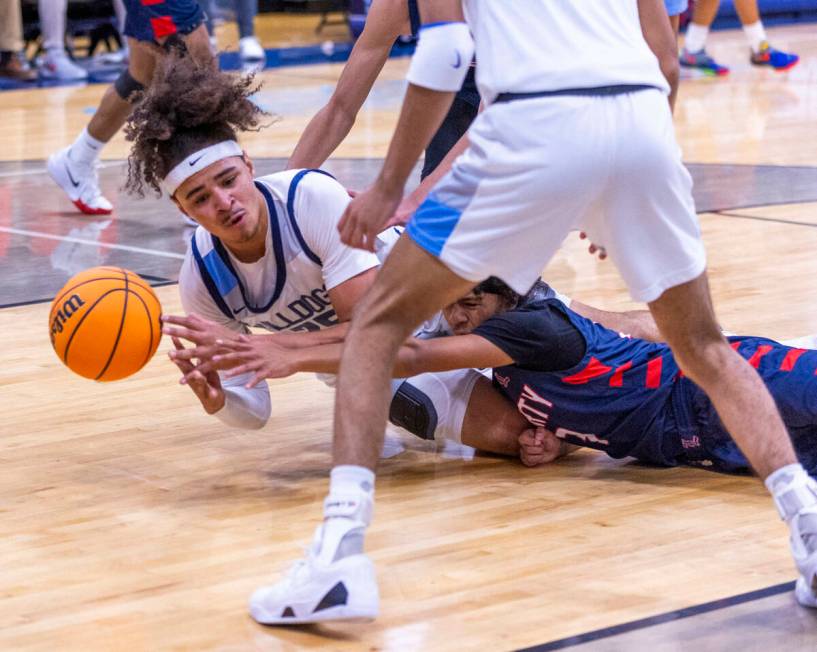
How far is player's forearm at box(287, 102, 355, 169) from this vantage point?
4.66 metres

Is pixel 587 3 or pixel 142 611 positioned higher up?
pixel 587 3

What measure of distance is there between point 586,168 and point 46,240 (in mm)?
→ 4879

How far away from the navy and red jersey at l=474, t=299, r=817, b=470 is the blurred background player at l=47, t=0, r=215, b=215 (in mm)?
3792

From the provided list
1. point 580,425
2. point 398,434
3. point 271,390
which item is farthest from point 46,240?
point 580,425

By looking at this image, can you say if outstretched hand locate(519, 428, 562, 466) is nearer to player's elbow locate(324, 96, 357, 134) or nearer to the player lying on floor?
the player lying on floor

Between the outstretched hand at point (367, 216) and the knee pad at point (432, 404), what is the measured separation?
1090 mm

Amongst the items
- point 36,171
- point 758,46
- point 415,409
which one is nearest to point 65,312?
point 415,409

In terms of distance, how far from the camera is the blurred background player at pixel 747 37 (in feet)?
42.1

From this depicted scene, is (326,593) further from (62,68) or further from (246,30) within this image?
(246,30)

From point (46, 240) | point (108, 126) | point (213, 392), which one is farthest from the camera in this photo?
point (108, 126)

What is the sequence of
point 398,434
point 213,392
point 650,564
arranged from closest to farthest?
point 650,564 → point 213,392 → point 398,434

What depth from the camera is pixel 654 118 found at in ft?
9.54

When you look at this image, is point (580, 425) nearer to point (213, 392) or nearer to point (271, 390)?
point (213, 392)

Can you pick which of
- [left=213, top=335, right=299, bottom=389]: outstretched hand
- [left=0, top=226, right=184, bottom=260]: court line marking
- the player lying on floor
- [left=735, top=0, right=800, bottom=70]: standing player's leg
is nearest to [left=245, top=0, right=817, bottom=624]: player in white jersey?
[left=213, top=335, right=299, bottom=389]: outstretched hand
